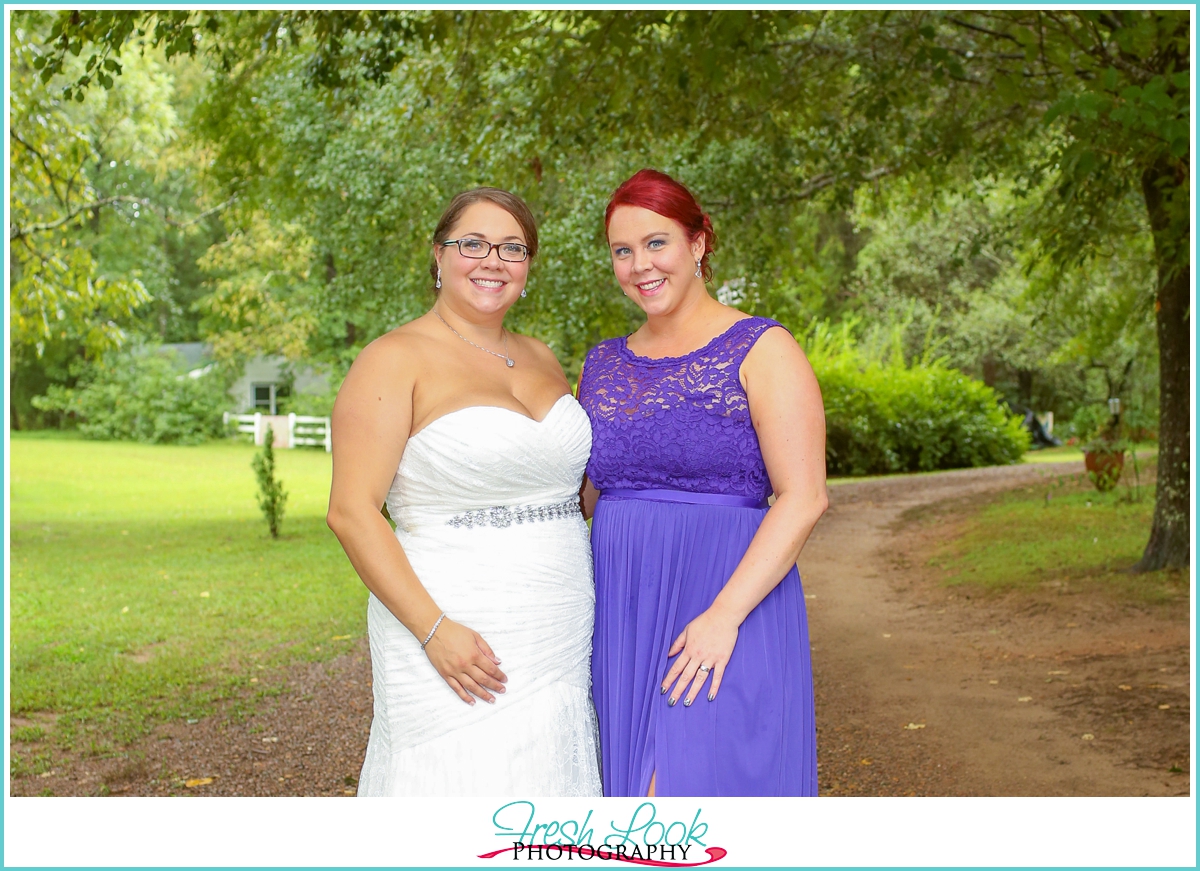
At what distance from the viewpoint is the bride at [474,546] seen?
2963 mm

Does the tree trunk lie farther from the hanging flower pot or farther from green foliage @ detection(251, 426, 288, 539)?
green foliage @ detection(251, 426, 288, 539)

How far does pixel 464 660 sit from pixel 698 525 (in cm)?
70

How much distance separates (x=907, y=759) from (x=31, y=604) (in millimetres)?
8378

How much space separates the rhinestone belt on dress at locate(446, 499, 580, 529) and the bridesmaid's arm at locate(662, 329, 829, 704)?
514 mm

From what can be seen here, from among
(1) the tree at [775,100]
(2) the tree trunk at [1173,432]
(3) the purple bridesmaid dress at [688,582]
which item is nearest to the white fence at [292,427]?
(1) the tree at [775,100]

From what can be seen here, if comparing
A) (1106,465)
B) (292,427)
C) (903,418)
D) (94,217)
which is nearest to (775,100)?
(1106,465)

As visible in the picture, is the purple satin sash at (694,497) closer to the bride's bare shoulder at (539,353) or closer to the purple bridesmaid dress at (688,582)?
the purple bridesmaid dress at (688,582)

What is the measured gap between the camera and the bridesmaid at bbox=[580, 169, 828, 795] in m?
2.88

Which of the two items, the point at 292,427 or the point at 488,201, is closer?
the point at 488,201

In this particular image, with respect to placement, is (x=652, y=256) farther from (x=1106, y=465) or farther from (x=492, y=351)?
(x=1106, y=465)

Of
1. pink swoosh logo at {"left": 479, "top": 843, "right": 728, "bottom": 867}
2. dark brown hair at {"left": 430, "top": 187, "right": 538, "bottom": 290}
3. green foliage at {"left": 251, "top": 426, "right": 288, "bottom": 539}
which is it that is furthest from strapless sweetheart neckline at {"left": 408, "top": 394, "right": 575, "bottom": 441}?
green foliage at {"left": 251, "top": 426, "right": 288, "bottom": 539}

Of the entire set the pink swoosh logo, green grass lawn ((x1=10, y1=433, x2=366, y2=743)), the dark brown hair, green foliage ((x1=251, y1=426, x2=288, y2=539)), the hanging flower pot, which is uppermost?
the dark brown hair

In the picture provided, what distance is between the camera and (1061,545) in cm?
1187

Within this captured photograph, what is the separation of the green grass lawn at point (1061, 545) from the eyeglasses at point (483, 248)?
7.77 meters
